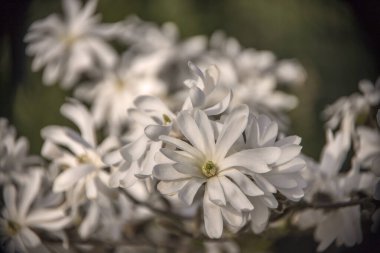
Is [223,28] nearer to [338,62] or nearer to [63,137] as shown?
[338,62]

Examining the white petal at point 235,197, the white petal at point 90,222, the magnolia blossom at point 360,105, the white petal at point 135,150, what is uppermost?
the magnolia blossom at point 360,105

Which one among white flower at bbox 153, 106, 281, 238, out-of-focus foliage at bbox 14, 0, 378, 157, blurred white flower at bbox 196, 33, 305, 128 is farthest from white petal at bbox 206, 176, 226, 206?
out-of-focus foliage at bbox 14, 0, 378, 157

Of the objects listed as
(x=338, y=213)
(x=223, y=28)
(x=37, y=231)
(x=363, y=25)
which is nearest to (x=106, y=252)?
(x=37, y=231)

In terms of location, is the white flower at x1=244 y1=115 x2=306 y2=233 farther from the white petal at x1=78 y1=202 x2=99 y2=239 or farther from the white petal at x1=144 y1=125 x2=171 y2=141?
the white petal at x1=78 y1=202 x2=99 y2=239

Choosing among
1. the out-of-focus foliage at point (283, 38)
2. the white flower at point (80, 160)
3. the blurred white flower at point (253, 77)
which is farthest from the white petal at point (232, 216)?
the out-of-focus foliage at point (283, 38)

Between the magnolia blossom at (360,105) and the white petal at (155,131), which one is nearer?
the white petal at (155,131)

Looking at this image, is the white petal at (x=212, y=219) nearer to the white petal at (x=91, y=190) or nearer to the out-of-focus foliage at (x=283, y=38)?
the white petal at (x=91, y=190)

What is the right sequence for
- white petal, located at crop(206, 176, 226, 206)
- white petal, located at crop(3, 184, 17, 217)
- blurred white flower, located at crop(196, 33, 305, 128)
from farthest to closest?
blurred white flower, located at crop(196, 33, 305, 128)
white petal, located at crop(3, 184, 17, 217)
white petal, located at crop(206, 176, 226, 206)
